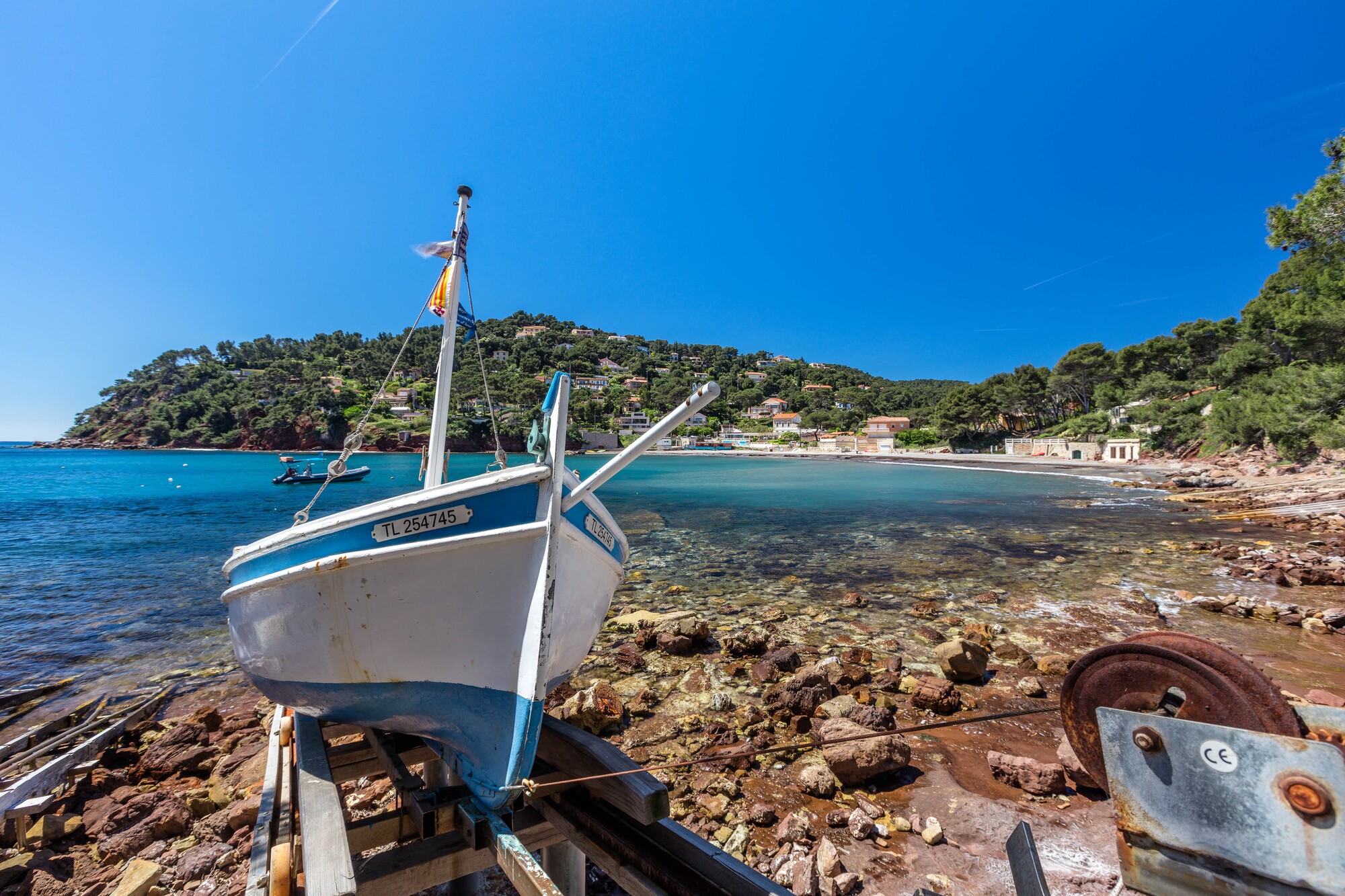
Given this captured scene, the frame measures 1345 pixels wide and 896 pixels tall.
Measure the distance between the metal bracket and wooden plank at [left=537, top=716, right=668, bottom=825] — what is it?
2.15m

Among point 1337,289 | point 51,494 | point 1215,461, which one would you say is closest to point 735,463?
point 1215,461

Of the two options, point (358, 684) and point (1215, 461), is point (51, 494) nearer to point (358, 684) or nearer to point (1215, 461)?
point (358, 684)

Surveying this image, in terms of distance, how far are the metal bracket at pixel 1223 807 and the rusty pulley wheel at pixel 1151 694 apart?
43 centimetres

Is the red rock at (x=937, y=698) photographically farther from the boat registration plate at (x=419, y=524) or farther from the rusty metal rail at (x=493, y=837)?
the boat registration plate at (x=419, y=524)

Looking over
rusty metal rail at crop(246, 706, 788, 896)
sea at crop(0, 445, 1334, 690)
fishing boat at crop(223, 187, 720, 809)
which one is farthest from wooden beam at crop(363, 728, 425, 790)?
sea at crop(0, 445, 1334, 690)

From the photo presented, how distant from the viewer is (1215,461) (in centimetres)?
4044

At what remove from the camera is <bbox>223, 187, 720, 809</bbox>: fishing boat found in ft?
11.3

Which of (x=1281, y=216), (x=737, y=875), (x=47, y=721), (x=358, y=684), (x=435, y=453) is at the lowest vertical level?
(x=47, y=721)

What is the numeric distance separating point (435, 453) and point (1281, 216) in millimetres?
38050

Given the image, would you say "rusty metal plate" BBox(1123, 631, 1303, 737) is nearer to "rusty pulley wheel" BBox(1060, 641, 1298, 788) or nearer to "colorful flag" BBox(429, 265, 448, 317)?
"rusty pulley wheel" BBox(1060, 641, 1298, 788)

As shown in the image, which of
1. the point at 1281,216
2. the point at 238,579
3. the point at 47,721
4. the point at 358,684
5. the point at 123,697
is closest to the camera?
the point at 358,684

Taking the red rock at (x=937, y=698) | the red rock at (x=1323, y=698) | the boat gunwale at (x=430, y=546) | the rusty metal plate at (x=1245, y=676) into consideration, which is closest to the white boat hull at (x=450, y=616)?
the boat gunwale at (x=430, y=546)

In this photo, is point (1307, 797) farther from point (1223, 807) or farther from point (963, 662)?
point (963, 662)

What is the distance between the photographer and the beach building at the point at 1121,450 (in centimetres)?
5456
